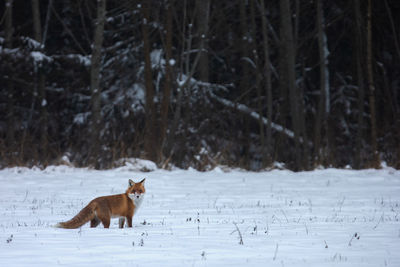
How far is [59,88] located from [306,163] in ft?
42.2

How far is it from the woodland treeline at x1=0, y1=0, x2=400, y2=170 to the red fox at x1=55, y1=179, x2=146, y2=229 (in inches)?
428

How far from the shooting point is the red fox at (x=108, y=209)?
812 cm

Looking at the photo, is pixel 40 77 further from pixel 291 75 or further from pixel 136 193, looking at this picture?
pixel 136 193

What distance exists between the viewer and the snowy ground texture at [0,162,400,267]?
247 inches

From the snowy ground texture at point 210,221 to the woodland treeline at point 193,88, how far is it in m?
2.55

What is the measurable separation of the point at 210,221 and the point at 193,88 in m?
15.0

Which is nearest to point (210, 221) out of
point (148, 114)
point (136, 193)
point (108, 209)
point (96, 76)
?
point (136, 193)

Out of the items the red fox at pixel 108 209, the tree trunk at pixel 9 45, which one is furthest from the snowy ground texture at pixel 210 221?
the tree trunk at pixel 9 45

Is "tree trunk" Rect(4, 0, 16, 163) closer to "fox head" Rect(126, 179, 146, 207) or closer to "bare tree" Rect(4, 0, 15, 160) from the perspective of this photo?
"bare tree" Rect(4, 0, 15, 160)

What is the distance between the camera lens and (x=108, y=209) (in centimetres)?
843

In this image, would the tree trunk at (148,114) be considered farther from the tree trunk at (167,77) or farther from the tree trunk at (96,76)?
the tree trunk at (96,76)

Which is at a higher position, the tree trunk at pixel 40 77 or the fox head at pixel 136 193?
the tree trunk at pixel 40 77

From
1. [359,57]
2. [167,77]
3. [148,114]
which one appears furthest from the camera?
[359,57]

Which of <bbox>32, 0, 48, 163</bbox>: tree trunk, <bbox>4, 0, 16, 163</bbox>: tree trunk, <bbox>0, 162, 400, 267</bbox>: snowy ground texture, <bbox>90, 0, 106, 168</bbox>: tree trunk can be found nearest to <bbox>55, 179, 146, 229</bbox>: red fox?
<bbox>0, 162, 400, 267</bbox>: snowy ground texture
